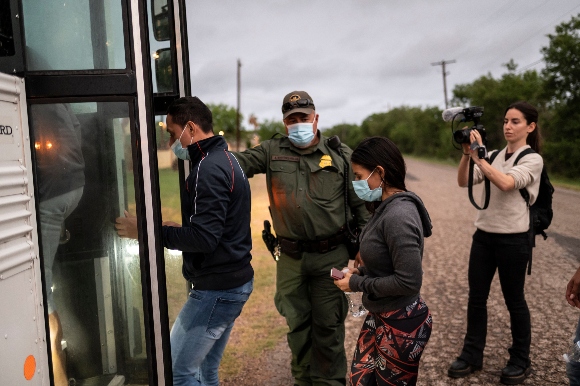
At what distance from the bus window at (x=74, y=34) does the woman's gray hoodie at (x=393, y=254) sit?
1.28m

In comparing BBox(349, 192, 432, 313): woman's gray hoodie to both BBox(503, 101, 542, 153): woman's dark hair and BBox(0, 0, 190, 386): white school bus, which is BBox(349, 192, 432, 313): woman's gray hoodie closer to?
BBox(0, 0, 190, 386): white school bus

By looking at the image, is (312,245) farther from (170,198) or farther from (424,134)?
(424,134)

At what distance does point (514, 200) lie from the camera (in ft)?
11.9

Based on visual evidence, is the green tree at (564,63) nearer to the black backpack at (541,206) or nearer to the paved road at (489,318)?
the paved road at (489,318)

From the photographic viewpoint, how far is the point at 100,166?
7.68 feet

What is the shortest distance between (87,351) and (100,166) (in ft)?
2.70

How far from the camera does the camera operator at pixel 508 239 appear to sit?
3584mm

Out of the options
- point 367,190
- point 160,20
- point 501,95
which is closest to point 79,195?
point 160,20

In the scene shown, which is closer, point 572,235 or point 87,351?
point 87,351

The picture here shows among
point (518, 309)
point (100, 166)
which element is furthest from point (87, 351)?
point (518, 309)

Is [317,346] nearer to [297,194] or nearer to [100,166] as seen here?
[297,194]

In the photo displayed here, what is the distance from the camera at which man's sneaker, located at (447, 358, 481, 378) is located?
3783mm

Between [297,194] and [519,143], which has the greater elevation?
[519,143]

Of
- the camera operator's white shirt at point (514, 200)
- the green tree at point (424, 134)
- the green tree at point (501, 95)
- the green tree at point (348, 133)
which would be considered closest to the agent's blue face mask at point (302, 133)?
the camera operator's white shirt at point (514, 200)
